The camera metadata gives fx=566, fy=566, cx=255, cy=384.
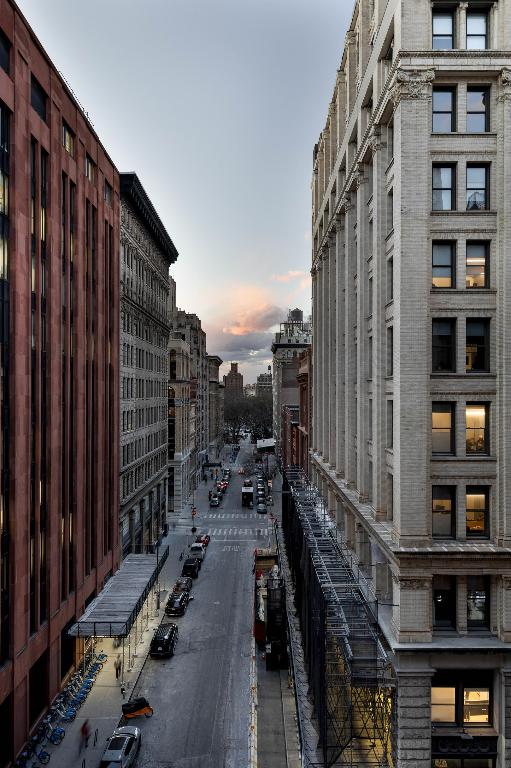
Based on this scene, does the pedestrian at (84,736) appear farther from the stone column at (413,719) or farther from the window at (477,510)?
the window at (477,510)

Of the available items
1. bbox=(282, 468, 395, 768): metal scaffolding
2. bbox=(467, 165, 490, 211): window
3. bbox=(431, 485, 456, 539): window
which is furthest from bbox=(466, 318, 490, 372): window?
bbox=(282, 468, 395, 768): metal scaffolding

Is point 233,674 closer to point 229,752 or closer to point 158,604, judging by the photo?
point 229,752

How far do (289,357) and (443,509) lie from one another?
11110 centimetres

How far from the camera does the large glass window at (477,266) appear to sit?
2434 centimetres

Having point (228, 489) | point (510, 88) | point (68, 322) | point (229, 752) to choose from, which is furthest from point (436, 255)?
point (228, 489)

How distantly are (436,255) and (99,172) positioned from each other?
28.1 metres

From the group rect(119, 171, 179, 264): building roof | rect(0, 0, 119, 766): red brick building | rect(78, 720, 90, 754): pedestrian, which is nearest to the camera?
rect(0, 0, 119, 766): red brick building

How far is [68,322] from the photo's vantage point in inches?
1361

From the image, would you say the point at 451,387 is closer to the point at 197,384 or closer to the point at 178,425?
the point at 178,425

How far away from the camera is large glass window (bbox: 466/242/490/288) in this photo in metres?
24.3

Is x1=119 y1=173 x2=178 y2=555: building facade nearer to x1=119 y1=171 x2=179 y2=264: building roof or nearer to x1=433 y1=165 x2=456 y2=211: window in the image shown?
x1=119 y1=171 x2=179 y2=264: building roof

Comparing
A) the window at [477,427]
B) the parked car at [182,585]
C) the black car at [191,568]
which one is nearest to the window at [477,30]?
the window at [477,427]

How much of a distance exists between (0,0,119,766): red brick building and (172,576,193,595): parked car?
23.6 feet

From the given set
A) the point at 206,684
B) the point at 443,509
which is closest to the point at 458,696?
A: the point at 443,509
